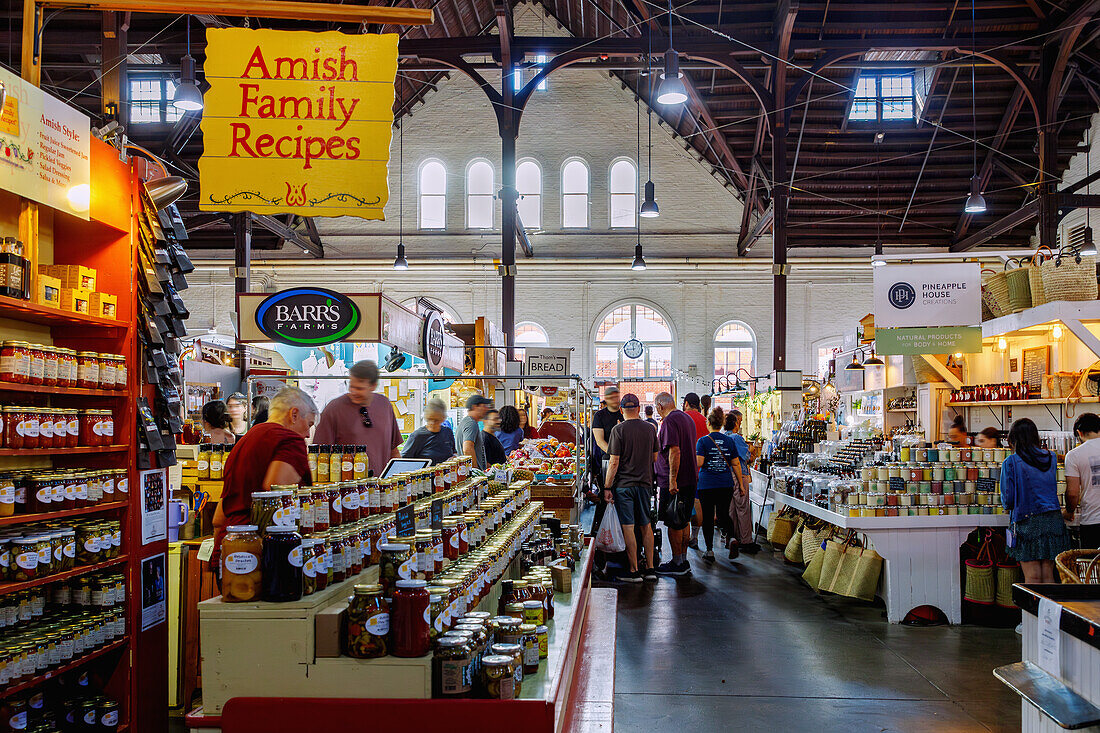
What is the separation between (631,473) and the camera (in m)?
7.21

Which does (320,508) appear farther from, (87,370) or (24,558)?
(87,370)

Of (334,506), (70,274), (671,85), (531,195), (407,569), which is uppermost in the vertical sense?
(531,195)

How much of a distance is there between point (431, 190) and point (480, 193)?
1.09 m

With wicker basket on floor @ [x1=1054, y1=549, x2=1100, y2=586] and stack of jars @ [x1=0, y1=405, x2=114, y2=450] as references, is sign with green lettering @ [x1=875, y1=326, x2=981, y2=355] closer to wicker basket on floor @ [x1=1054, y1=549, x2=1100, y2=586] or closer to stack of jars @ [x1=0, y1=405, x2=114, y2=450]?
wicker basket on floor @ [x1=1054, y1=549, x2=1100, y2=586]

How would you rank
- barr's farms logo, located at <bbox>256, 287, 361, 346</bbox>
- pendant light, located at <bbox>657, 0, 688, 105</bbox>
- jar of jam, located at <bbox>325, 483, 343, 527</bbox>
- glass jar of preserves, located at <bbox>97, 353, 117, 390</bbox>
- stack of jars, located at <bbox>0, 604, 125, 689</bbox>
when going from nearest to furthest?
jar of jam, located at <bbox>325, 483, 343, 527</bbox>, stack of jars, located at <bbox>0, 604, 125, 689</bbox>, glass jar of preserves, located at <bbox>97, 353, 117, 390</bbox>, barr's farms logo, located at <bbox>256, 287, 361, 346</bbox>, pendant light, located at <bbox>657, 0, 688, 105</bbox>

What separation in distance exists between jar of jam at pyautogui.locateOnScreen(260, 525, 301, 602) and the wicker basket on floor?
3019mm

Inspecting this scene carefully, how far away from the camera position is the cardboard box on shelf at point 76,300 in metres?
3.43

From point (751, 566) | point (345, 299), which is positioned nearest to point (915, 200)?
point (751, 566)

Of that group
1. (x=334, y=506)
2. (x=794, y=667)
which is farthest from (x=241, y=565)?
(x=794, y=667)

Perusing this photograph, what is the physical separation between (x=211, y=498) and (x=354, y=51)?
2.64 m

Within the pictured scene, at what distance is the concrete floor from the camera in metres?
4.11

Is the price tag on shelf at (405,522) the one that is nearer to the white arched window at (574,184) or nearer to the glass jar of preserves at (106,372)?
the glass jar of preserves at (106,372)

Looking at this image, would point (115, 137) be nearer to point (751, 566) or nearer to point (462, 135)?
point (751, 566)

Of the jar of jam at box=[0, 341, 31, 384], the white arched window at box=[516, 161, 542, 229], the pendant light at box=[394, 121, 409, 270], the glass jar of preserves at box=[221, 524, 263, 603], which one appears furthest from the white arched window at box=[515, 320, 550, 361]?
the glass jar of preserves at box=[221, 524, 263, 603]
